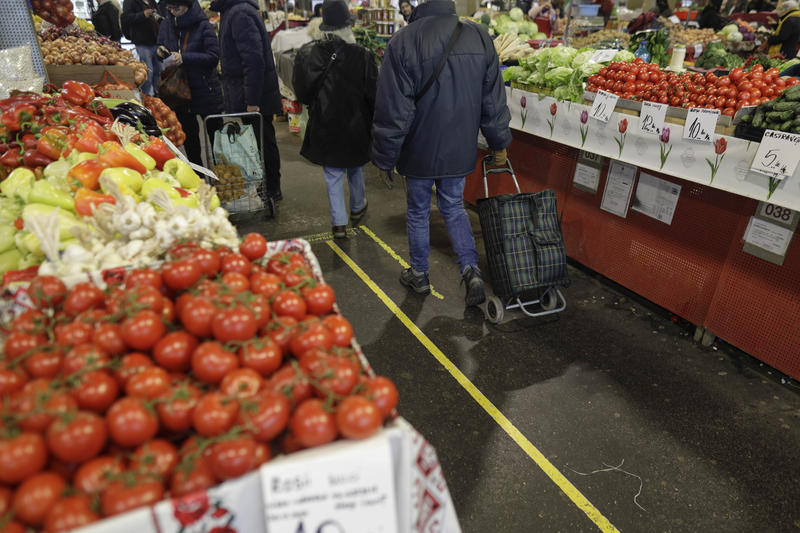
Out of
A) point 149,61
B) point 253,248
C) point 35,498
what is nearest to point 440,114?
point 253,248

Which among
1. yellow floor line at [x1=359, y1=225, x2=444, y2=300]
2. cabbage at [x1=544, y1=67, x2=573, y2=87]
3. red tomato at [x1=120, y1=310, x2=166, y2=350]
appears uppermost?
cabbage at [x1=544, y1=67, x2=573, y2=87]

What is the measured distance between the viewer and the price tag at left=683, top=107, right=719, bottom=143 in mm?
3324

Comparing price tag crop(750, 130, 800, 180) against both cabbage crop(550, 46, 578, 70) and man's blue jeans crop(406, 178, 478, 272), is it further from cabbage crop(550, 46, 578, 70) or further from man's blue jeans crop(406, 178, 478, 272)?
cabbage crop(550, 46, 578, 70)

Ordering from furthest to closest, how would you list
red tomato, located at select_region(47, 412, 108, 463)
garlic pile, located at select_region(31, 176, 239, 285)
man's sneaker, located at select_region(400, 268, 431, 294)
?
man's sneaker, located at select_region(400, 268, 431, 294) < garlic pile, located at select_region(31, 176, 239, 285) < red tomato, located at select_region(47, 412, 108, 463)

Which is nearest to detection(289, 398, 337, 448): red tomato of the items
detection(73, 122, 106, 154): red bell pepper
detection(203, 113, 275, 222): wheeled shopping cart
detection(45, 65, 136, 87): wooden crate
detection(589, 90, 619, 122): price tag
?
detection(73, 122, 106, 154): red bell pepper

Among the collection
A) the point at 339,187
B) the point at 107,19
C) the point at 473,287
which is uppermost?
the point at 107,19

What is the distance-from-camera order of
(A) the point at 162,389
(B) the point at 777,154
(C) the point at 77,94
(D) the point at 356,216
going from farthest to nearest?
(D) the point at 356,216, (C) the point at 77,94, (B) the point at 777,154, (A) the point at 162,389

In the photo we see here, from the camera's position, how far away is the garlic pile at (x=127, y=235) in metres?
1.72

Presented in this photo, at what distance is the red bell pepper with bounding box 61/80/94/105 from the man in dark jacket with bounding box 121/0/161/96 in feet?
13.9

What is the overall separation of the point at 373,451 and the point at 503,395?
7.42 feet

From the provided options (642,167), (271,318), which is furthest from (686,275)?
(271,318)

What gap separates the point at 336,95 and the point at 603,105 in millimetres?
2501

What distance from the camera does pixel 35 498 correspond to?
102cm

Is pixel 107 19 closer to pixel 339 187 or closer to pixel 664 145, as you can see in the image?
pixel 339 187
